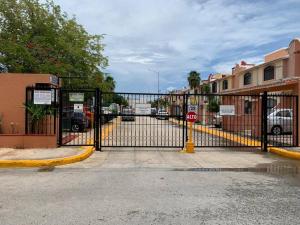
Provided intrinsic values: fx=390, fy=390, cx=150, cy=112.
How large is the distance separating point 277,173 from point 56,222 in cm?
683

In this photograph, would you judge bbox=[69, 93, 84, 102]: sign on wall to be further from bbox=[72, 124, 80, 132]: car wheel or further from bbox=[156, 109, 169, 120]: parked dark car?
bbox=[72, 124, 80, 132]: car wheel

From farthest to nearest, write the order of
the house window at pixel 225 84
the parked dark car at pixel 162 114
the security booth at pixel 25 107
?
the house window at pixel 225 84 → the parked dark car at pixel 162 114 → the security booth at pixel 25 107

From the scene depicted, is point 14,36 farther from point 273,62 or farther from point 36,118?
point 273,62

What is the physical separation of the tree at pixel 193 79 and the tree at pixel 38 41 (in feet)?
143

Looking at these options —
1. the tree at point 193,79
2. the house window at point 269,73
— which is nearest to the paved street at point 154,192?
the house window at point 269,73

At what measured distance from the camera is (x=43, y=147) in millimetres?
13938

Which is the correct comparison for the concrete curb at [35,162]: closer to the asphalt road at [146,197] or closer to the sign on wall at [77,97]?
the asphalt road at [146,197]

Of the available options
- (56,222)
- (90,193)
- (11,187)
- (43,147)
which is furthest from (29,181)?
(43,147)

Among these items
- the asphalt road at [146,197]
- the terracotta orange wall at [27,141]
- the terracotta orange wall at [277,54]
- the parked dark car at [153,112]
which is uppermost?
the terracotta orange wall at [277,54]

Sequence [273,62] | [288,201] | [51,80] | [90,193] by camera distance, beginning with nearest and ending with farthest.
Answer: [288,201] < [90,193] < [51,80] < [273,62]

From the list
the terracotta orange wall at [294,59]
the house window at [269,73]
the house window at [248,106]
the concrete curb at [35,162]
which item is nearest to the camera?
the concrete curb at [35,162]

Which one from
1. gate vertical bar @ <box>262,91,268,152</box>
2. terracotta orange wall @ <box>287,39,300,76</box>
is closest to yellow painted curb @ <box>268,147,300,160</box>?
gate vertical bar @ <box>262,91,268,152</box>

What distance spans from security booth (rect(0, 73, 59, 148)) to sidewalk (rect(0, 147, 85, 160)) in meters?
0.76

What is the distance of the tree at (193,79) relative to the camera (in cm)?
7064
